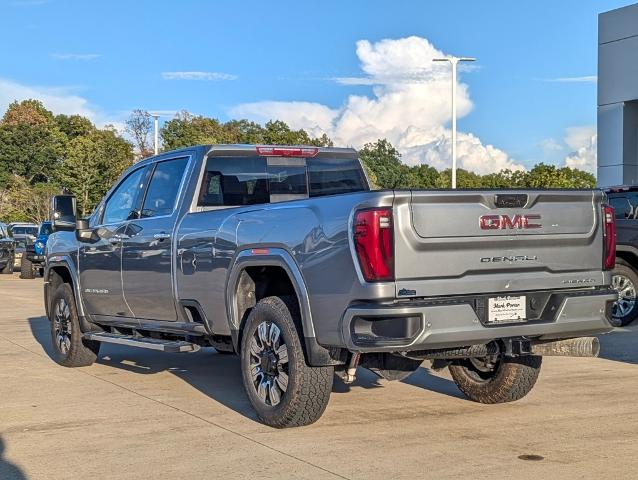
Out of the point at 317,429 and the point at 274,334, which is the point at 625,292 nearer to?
the point at 317,429

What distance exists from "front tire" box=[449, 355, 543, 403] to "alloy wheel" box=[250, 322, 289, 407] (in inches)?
70.3

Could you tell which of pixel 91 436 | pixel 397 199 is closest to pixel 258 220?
pixel 397 199

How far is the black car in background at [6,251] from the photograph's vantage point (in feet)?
95.1

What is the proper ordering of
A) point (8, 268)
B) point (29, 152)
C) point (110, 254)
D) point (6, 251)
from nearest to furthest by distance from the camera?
point (110, 254) < point (6, 251) < point (8, 268) < point (29, 152)

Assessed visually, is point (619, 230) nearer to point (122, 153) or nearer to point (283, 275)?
point (283, 275)

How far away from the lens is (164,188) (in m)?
8.15

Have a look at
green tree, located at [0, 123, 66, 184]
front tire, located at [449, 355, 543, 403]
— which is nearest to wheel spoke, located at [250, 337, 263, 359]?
front tire, located at [449, 355, 543, 403]

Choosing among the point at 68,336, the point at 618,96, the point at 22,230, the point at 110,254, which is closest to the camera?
the point at 110,254

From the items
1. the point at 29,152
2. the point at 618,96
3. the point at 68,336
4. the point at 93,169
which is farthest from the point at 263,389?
the point at 29,152

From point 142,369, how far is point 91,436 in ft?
10.1

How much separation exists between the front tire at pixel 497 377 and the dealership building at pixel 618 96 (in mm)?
16310

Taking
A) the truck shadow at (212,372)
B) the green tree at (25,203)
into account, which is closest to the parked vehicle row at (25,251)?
Answer: the truck shadow at (212,372)

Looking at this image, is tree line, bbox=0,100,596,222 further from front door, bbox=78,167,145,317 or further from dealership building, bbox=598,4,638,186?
front door, bbox=78,167,145,317

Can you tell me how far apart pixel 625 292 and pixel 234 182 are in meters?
7.07
